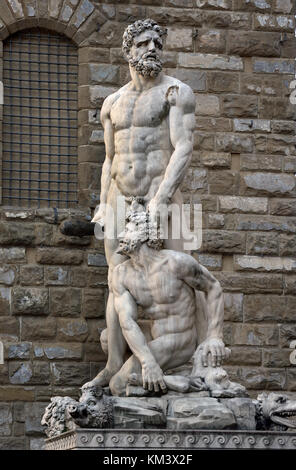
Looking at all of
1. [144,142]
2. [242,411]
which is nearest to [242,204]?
[144,142]

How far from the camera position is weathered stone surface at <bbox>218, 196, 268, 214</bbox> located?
13.8 meters

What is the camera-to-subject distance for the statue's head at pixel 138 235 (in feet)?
37.3

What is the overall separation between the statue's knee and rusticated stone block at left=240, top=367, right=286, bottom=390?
2.35m

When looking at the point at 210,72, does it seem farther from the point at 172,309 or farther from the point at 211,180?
the point at 172,309

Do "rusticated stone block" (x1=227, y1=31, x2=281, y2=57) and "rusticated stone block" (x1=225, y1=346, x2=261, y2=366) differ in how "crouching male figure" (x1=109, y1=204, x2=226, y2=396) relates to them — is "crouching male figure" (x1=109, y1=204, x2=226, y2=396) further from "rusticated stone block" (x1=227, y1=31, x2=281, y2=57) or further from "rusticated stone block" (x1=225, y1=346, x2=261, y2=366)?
"rusticated stone block" (x1=227, y1=31, x2=281, y2=57)

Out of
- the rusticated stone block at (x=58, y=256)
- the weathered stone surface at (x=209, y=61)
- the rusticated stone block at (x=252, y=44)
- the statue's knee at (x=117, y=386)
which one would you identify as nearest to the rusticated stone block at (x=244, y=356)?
the rusticated stone block at (x=58, y=256)

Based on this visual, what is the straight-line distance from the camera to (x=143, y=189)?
11.8 meters

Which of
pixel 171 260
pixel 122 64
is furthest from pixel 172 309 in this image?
pixel 122 64

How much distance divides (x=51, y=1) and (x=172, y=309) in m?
3.67

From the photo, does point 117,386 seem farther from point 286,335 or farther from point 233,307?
point 286,335

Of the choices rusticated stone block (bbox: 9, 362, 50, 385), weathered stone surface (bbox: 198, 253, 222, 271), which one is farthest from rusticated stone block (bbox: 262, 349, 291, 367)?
rusticated stone block (bbox: 9, 362, 50, 385)

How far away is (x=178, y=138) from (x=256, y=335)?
262cm

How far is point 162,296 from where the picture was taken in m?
11.4

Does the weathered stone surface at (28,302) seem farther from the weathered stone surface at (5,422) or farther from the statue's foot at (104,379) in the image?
the statue's foot at (104,379)
